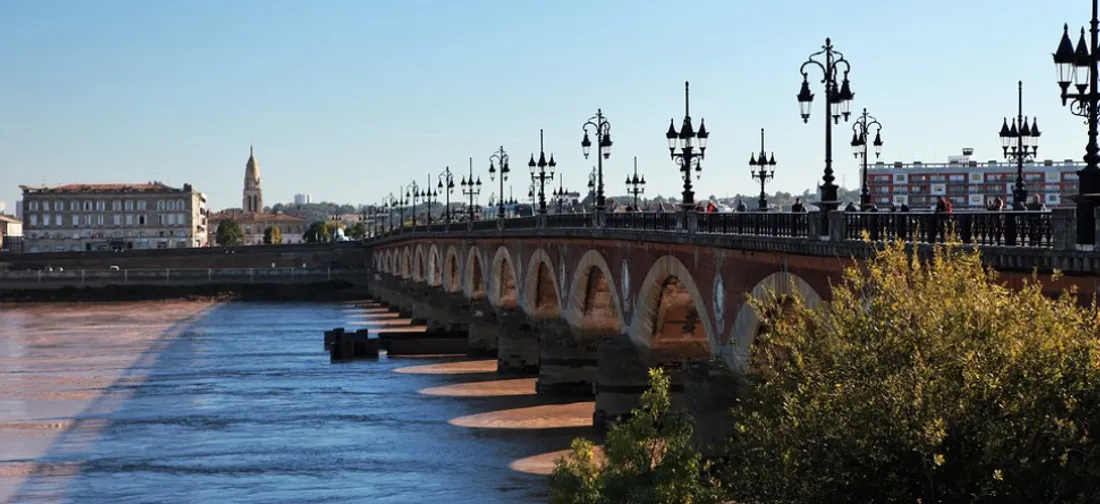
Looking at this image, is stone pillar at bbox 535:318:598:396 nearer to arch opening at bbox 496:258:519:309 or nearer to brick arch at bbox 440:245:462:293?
arch opening at bbox 496:258:519:309

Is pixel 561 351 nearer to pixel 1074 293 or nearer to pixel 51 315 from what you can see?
pixel 1074 293

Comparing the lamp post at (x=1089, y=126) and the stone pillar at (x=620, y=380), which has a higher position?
the lamp post at (x=1089, y=126)

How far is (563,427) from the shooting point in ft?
142

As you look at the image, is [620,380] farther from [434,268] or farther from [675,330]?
[434,268]

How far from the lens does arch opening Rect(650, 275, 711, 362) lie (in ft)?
134

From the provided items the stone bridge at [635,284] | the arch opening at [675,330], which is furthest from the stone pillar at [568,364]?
the arch opening at [675,330]

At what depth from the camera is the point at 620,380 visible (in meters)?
41.8

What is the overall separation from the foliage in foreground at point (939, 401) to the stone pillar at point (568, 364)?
32.5 metres

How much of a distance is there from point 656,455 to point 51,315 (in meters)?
88.8


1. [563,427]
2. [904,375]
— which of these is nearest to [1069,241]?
[904,375]

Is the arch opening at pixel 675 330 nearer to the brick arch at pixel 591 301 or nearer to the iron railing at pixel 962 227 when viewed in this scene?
the brick arch at pixel 591 301

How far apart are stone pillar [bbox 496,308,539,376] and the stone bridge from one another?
4 centimetres

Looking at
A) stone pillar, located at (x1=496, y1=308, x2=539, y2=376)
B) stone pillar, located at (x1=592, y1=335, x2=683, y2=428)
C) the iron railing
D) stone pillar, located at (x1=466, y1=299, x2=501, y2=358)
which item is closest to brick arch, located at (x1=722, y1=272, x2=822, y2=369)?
the iron railing

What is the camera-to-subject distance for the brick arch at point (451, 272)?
3452 inches
